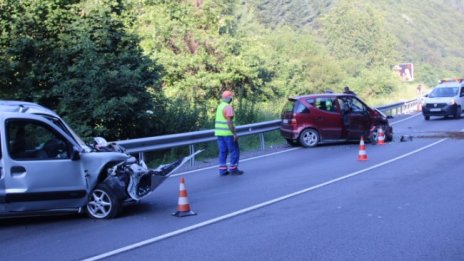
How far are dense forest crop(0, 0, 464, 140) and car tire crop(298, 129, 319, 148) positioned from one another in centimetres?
341

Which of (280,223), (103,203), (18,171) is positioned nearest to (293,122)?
(103,203)

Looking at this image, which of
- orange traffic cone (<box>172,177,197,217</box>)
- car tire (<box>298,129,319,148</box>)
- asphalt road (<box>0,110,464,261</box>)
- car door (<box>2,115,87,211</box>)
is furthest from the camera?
car tire (<box>298,129,319,148</box>)

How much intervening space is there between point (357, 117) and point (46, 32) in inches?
381

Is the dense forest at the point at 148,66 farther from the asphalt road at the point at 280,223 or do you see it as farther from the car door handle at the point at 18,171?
the car door handle at the point at 18,171

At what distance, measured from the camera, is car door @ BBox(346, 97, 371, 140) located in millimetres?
19406

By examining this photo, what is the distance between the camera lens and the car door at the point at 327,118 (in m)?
19.2

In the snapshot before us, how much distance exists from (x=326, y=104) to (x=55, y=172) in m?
12.3

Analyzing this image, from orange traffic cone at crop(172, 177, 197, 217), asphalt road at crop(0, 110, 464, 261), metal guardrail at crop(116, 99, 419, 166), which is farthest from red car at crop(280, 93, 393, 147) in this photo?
orange traffic cone at crop(172, 177, 197, 217)

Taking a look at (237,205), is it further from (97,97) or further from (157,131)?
(157,131)

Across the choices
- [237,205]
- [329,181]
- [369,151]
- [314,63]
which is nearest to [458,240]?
[237,205]

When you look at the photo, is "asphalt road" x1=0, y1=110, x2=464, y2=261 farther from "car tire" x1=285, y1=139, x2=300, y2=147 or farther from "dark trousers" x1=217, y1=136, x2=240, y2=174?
"car tire" x1=285, y1=139, x2=300, y2=147

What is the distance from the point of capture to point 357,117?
64.1 ft

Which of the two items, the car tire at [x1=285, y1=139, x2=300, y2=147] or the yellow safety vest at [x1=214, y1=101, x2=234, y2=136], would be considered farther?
the car tire at [x1=285, y1=139, x2=300, y2=147]

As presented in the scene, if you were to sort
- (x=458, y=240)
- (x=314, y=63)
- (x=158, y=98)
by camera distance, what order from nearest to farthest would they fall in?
1. (x=458, y=240)
2. (x=158, y=98)
3. (x=314, y=63)
